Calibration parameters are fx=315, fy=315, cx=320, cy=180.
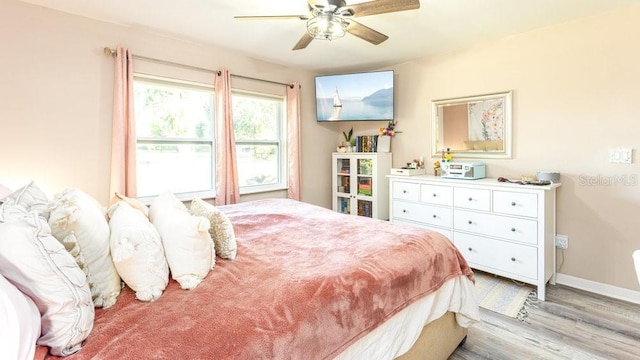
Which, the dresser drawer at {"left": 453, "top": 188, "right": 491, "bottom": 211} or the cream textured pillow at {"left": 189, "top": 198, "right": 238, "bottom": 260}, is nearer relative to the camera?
the cream textured pillow at {"left": 189, "top": 198, "right": 238, "bottom": 260}

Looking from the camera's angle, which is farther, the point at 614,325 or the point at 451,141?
the point at 451,141

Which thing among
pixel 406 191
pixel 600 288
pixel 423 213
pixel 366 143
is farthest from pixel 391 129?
pixel 600 288

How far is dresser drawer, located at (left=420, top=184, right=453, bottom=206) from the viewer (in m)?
3.20

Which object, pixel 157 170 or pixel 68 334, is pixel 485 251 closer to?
pixel 68 334

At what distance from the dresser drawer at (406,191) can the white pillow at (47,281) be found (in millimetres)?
3077

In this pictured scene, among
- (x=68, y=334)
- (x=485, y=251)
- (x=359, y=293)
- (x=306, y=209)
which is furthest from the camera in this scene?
(x=485, y=251)

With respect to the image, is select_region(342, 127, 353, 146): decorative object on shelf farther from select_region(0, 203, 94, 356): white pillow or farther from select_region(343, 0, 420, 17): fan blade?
select_region(0, 203, 94, 356): white pillow

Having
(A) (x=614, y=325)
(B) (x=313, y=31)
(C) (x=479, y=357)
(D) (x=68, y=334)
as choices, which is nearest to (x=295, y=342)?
(D) (x=68, y=334)

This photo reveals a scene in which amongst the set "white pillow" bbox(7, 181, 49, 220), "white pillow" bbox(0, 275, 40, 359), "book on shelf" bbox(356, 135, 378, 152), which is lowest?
"white pillow" bbox(0, 275, 40, 359)

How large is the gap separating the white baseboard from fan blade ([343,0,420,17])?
276 centimetres

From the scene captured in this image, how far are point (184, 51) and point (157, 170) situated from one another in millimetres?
1224

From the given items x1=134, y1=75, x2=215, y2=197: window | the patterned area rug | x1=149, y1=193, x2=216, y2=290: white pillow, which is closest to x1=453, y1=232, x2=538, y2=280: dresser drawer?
the patterned area rug

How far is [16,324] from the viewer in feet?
2.52

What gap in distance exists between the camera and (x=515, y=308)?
8.14ft
